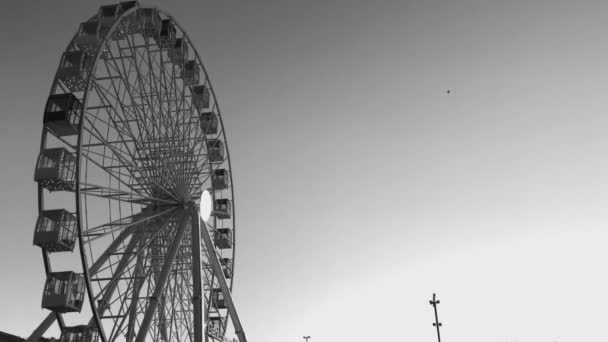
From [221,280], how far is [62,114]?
8.97 metres

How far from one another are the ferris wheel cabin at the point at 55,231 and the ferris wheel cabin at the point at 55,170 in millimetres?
786

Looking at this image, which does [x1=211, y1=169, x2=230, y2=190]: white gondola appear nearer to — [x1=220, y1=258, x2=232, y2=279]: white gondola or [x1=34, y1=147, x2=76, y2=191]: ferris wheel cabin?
[x1=220, y1=258, x2=232, y2=279]: white gondola

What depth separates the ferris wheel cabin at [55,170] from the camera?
16188 millimetres

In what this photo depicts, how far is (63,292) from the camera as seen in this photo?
1526cm

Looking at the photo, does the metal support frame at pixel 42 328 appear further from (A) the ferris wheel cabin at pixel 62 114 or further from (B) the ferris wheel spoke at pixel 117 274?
(A) the ferris wheel cabin at pixel 62 114

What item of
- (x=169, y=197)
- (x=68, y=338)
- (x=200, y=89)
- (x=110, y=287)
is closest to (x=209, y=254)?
(x=169, y=197)

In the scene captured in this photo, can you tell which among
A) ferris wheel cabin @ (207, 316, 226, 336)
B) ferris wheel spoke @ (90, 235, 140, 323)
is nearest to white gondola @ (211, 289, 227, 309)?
ferris wheel cabin @ (207, 316, 226, 336)

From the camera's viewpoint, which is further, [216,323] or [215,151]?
[215,151]

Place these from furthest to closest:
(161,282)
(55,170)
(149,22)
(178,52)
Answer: (178,52)
(149,22)
(161,282)
(55,170)

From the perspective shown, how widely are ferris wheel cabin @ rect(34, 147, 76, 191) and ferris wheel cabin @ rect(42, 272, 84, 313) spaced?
8.54ft

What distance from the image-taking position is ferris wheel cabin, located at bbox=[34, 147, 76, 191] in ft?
53.1

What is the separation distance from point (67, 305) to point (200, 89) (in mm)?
12483

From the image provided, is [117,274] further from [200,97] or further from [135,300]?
[200,97]

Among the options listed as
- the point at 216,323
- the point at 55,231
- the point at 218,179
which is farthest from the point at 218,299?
the point at 55,231
